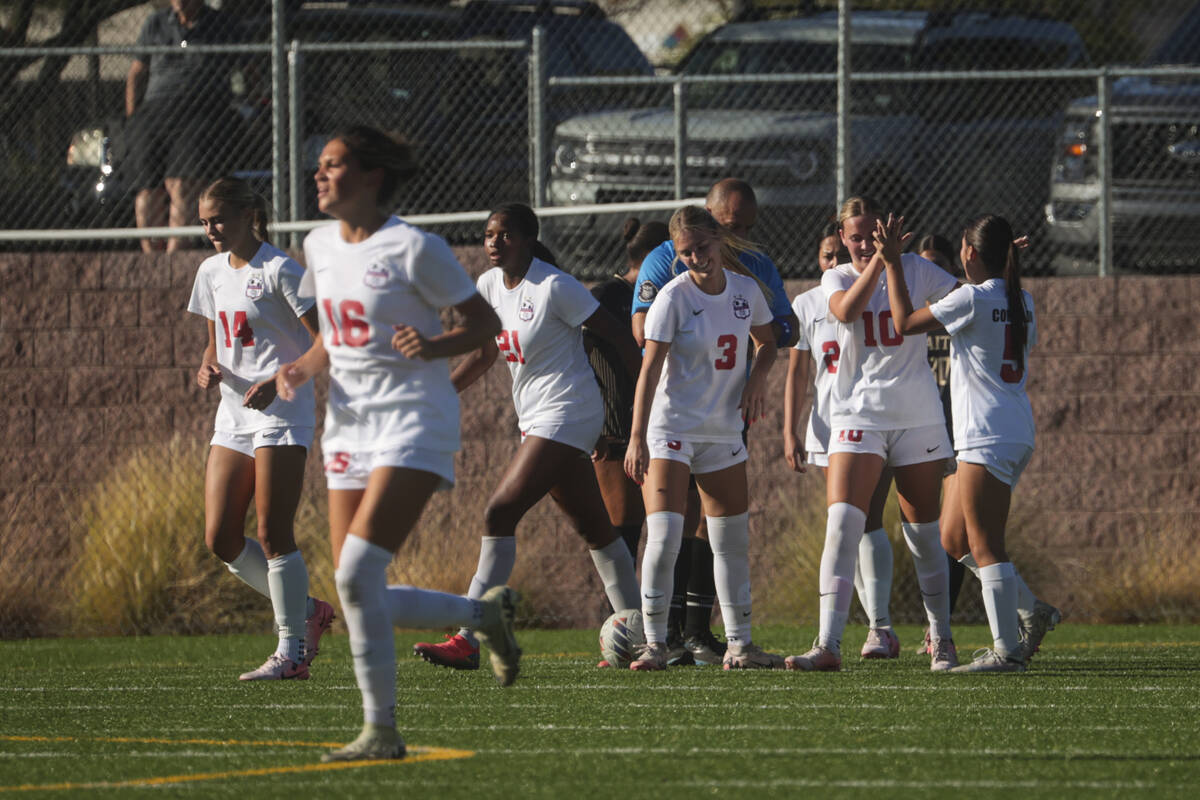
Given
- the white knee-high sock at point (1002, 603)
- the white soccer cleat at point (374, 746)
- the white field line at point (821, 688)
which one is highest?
the white knee-high sock at point (1002, 603)

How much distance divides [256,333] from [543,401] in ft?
4.35

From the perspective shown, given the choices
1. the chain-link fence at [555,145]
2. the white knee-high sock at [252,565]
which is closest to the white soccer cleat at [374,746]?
the white knee-high sock at [252,565]

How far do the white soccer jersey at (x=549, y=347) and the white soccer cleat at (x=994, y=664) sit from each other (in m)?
2.01

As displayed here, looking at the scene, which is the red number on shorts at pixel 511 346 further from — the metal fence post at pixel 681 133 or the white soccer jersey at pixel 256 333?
the metal fence post at pixel 681 133

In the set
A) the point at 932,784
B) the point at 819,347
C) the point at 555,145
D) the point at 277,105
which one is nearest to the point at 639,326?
the point at 819,347

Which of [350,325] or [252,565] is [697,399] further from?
[350,325]

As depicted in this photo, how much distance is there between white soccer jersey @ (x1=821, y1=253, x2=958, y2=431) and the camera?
28.0 feet

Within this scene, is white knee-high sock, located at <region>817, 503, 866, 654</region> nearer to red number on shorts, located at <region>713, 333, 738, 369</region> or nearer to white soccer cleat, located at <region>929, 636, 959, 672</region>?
white soccer cleat, located at <region>929, 636, 959, 672</region>

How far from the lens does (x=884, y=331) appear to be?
8.63 metres

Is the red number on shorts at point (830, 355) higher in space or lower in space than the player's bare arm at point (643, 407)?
higher

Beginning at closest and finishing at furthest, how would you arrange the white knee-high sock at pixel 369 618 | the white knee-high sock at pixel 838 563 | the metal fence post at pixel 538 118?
the white knee-high sock at pixel 369 618, the white knee-high sock at pixel 838 563, the metal fence post at pixel 538 118

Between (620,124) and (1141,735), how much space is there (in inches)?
316

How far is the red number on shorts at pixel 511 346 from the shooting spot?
8.45 m

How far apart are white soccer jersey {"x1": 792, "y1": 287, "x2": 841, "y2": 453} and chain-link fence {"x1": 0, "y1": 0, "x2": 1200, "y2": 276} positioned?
382cm
